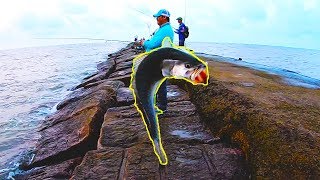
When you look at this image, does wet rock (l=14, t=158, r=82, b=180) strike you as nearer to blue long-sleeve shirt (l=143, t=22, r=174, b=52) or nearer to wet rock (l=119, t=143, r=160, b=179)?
wet rock (l=119, t=143, r=160, b=179)

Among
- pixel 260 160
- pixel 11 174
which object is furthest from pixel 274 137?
pixel 11 174

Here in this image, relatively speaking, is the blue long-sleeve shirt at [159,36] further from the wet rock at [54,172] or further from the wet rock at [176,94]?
the wet rock at [54,172]

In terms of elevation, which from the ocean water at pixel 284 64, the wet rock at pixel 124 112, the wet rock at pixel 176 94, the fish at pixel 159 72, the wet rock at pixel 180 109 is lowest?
the ocean water at pixel 284 64

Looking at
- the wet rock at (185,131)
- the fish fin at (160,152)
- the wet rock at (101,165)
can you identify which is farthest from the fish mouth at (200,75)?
the wet rock at (185,131)

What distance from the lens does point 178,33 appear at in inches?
588

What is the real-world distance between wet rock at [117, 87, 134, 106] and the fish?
321cm

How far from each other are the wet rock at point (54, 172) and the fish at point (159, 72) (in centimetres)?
152

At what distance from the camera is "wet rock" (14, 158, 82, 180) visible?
4074mm

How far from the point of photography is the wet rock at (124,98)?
255 inches

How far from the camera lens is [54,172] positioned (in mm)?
4156

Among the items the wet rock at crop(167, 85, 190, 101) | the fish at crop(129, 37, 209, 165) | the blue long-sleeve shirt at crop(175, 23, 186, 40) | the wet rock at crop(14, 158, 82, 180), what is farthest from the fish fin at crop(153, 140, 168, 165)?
the blue long-sleeve shirt at crop(175, 23, 186, 40)

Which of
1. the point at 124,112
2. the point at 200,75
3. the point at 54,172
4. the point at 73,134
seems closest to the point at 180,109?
the point at 124,112

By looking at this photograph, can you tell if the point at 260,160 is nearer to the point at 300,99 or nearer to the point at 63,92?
the point at 300,99

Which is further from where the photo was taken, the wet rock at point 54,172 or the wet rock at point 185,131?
the wet rock at point 185,131
